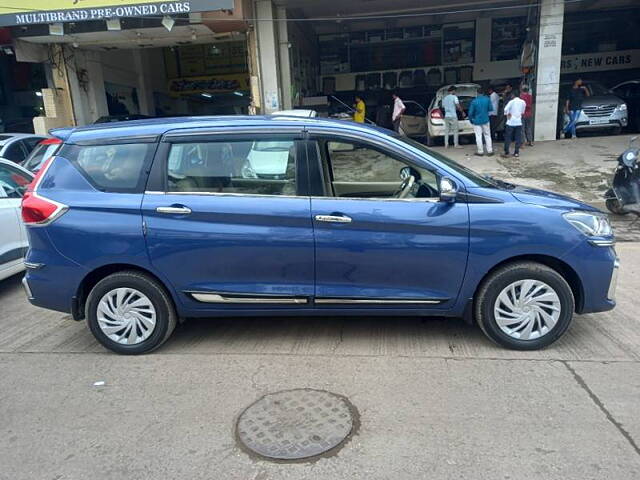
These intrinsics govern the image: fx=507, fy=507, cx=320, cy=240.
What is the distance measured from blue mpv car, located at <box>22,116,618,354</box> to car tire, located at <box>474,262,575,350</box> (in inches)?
0.4

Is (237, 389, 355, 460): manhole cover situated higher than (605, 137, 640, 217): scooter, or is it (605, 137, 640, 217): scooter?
(605, 137, 640, 217): scooter

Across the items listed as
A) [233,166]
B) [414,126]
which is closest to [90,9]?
[414,126]

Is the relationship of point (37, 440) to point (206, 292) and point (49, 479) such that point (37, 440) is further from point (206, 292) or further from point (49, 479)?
point (206, 292)

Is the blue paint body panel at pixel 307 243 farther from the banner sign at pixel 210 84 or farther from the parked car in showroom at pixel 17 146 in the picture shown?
the banner sign at pixel 210 84

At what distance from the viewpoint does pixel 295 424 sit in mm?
3133

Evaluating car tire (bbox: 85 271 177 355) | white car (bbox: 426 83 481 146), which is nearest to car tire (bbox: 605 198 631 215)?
white car (bbox: 426 83 481 146)

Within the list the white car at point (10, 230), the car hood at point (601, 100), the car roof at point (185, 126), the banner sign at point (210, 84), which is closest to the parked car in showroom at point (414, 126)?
the car hood at point (601, 100)

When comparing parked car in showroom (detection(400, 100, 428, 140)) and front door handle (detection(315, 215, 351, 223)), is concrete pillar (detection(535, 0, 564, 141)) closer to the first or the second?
parked car in showroom (detection(400, 100, 428, 140))

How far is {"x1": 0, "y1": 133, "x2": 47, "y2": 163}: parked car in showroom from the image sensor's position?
9875 millimetres

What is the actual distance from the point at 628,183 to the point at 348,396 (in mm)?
6812

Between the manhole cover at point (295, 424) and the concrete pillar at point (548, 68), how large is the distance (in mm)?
15119

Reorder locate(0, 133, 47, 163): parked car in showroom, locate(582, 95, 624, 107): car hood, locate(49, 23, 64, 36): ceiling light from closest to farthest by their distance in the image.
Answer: locate(0, 133, 47, 163): parked car in showroom → locate(49, 23, 64, 36): ceiling light → locate(582, 95, 624, 107): car hood

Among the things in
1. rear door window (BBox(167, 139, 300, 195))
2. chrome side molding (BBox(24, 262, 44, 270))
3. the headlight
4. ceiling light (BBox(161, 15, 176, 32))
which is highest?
ceiling light (BBox(161, 15, 176, 32))

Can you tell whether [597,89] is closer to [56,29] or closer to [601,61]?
[601,61]
